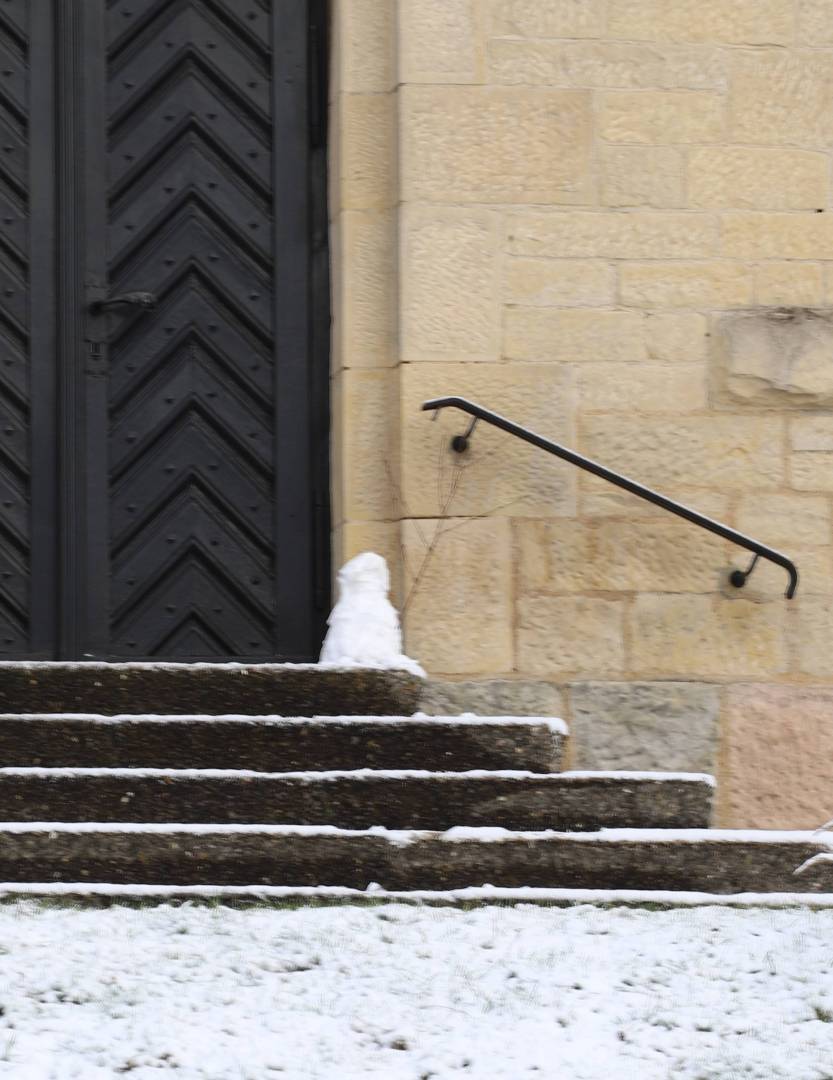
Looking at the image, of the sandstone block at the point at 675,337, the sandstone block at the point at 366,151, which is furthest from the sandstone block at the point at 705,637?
the sandstone block at the point at 366,151

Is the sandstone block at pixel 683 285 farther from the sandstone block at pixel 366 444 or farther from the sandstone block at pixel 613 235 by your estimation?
the sandstone block at pixel 366 444

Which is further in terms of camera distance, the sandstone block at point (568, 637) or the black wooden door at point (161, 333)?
the black wooden door at point (161, 333)

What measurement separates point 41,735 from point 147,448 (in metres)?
1.56

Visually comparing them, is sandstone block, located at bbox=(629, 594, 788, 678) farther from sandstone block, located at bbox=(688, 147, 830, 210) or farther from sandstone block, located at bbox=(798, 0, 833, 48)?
sandstone block, located at bbox=(798, 0, 833, 48)

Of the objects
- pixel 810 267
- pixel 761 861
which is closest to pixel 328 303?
pixel 810 267

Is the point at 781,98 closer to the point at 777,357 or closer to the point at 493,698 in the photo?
the point at 777,357

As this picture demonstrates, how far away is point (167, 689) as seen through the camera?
4234 mm

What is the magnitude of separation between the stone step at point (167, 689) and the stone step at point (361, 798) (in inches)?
16.6

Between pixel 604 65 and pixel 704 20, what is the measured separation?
13.5 inches

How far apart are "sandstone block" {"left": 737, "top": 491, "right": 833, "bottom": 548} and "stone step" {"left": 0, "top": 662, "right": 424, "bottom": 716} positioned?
4.68 ft

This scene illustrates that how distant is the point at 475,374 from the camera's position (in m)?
4.96

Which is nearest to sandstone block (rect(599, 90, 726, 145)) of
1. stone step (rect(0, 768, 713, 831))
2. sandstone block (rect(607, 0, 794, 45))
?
sandstone block (rect(607, 0, 794, 45))

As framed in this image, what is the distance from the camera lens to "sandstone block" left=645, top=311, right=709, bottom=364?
500 cm

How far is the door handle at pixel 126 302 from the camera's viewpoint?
535 cm
